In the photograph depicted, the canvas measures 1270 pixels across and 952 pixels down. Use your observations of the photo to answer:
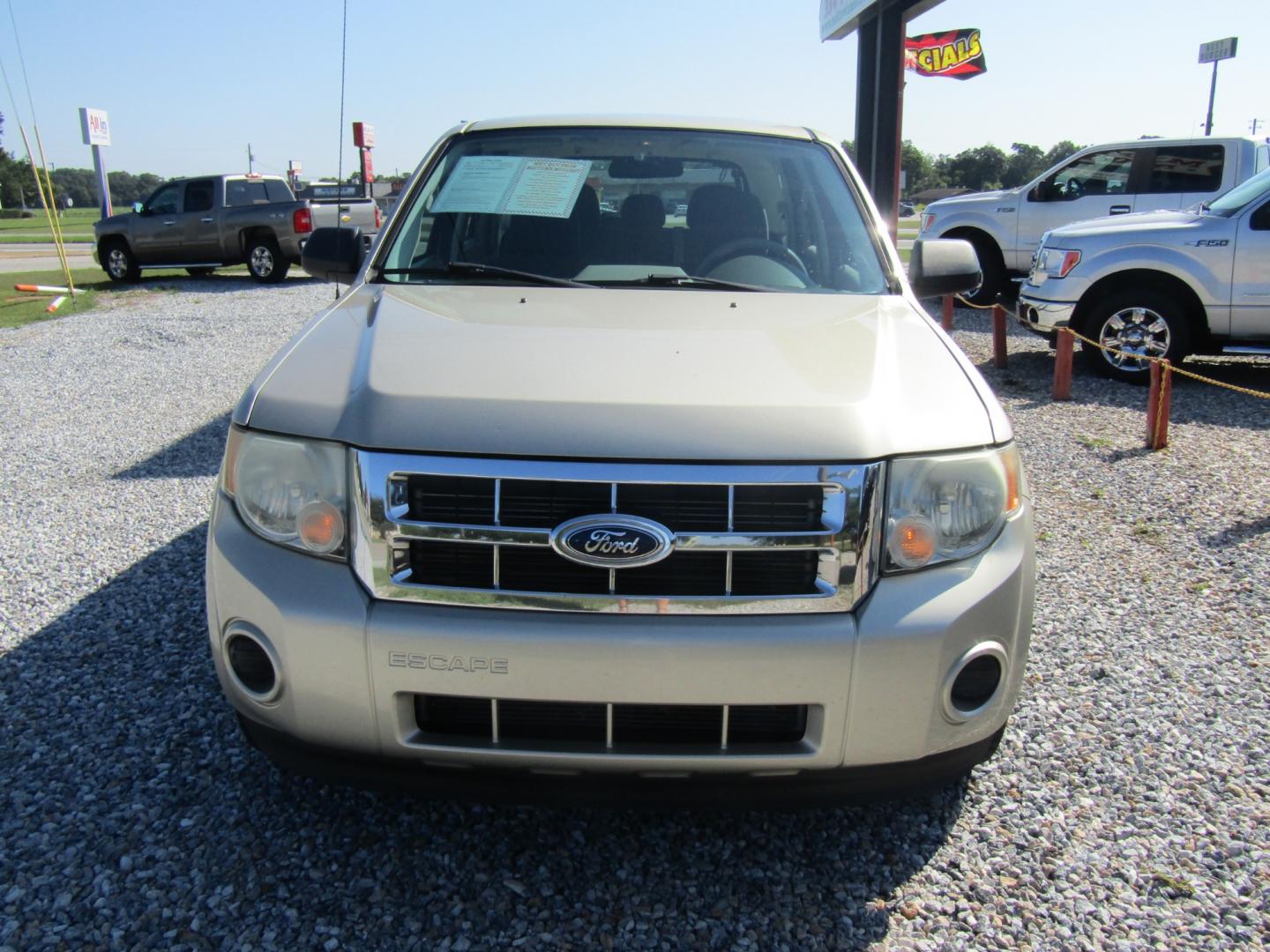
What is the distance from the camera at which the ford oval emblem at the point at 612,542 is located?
198 cm

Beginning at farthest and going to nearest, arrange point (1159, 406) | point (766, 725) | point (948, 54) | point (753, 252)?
point (948, 54) < point (1159, 406) < point (753, 252) < point (766, 725)

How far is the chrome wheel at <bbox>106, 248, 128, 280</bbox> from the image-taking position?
1880cm

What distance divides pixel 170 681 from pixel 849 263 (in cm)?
257

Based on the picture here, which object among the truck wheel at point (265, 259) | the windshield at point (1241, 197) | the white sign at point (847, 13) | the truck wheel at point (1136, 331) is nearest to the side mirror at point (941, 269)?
the truck wheel at point (1136, 331)

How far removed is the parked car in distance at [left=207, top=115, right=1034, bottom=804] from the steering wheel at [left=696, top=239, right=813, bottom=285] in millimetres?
945

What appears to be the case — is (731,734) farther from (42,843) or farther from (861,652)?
(42,843)

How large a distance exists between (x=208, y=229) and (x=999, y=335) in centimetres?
1469

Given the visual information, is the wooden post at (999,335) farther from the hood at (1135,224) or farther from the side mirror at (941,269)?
the side mirror at (941,269)

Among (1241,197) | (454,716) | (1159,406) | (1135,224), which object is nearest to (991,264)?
(1135,224)

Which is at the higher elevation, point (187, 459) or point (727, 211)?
point (727, 211)

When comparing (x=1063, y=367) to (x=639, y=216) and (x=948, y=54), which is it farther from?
(x=948, y=54)

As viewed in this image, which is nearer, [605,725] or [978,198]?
[605,725]

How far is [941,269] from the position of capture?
3.47 metres

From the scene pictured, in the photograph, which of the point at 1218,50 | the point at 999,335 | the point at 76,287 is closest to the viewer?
the point at 999,335
